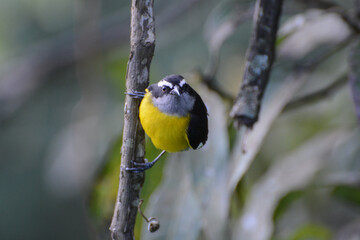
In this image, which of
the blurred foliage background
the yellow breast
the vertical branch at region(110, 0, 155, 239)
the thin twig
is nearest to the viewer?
the vertical branch at region(110, 0, 155, 239)

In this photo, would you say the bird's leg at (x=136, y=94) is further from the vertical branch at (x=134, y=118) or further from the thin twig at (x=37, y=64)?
the thin twig at (x=37, y=64)

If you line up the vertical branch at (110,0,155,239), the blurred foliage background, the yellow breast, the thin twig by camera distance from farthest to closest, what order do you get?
the thin twig → the blurred foliage background → the yellow breast → the vertical branch at (110,0,155,239)

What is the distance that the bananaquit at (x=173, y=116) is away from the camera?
1.58 ft

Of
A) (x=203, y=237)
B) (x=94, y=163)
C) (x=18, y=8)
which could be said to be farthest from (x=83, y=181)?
(x=18, y=8)

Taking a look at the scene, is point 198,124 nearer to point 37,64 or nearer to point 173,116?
point 173,116

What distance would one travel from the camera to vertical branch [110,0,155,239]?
0.43 metres

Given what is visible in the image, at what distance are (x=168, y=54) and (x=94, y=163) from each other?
718 mm

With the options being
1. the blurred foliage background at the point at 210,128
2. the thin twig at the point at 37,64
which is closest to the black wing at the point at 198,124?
the blurred foliage background at the point at 210,128

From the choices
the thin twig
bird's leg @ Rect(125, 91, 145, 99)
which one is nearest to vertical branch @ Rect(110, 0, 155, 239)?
bird's leg @ Rect(125, 91, 145, 99)

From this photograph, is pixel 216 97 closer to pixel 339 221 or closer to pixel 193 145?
pixel 193 145

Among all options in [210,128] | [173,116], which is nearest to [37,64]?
[210,128]

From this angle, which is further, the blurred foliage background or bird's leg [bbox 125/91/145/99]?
the blurred foliage background

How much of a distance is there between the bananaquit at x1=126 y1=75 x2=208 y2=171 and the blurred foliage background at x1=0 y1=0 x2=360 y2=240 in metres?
0.12

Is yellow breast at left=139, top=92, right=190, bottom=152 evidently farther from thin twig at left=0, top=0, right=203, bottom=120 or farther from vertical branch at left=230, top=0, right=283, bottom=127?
thin twig at left=0, top=0, right=203, bottom=120
